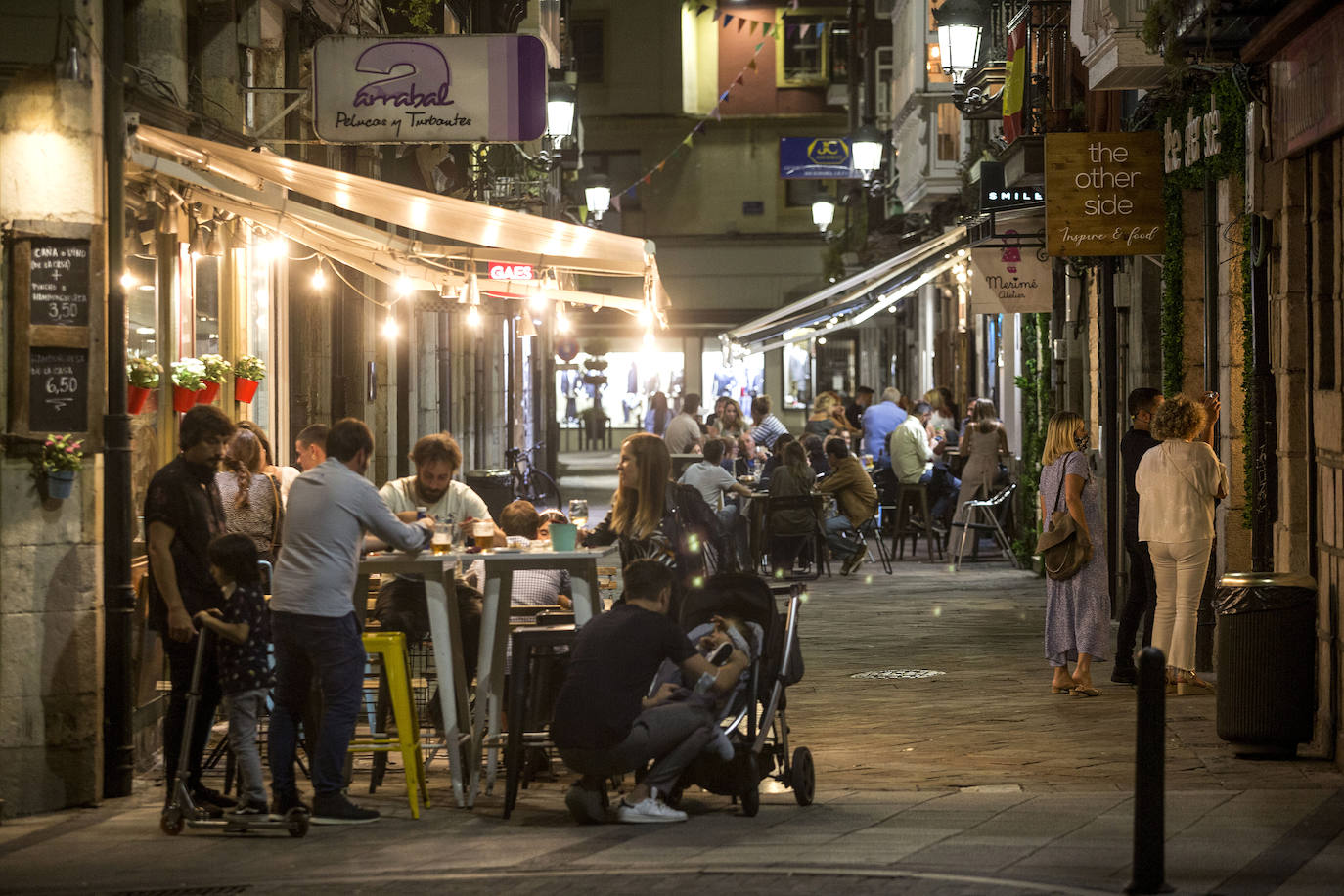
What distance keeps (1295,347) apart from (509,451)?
16954 millimetres

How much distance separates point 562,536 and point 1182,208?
6.37 m

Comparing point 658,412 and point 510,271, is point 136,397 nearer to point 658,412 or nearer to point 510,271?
point 510,271

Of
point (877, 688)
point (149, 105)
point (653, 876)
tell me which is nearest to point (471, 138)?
point (149, 105)

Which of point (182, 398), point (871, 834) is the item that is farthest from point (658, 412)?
point (871, 834)

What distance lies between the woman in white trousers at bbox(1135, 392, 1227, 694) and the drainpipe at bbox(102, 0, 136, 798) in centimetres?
589

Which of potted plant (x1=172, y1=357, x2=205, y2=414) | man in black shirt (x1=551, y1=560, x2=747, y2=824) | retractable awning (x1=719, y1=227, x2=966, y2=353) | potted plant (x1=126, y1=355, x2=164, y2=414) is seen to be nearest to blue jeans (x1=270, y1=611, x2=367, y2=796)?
man in black shirt (x1=551, y1=560, x2=747, y2=824)

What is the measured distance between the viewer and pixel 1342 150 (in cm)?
891

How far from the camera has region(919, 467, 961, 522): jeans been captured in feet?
71.6

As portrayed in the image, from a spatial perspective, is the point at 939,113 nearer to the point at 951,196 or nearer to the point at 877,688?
the point at 951,196

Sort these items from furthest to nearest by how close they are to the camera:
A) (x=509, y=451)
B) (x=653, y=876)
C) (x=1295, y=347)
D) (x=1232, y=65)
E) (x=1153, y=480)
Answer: (x=509, y=451) < (x=1153, y=480) < (x=1232, y=65) < (x=1295, y=347) < (x=653, y=876)

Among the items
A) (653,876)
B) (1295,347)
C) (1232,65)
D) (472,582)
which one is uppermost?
(1232,65)

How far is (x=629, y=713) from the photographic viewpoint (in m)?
7.81

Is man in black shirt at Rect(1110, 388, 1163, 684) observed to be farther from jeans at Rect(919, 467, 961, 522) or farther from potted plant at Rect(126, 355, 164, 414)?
jeans at Rect(919, 467, 961, 522)

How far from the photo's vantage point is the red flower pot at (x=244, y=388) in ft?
41.0
